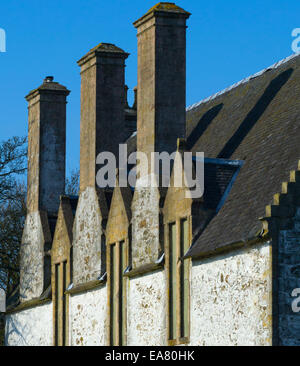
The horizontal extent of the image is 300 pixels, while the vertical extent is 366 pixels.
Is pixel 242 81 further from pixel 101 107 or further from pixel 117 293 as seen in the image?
pixel 117 293

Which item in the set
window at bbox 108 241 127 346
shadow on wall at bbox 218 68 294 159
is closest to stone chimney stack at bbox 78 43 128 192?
window at bbox 108 241 127 346

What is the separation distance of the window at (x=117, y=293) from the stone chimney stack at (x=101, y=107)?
2894mm

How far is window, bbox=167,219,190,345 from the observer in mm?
24931

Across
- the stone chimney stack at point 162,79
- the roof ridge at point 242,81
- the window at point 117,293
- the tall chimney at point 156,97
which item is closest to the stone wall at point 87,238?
the window at point 117,293

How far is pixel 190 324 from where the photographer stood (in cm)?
2425

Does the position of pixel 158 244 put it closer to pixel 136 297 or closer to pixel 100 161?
pixel 136 297

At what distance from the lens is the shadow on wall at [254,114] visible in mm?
27172

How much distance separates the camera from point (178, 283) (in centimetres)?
2514

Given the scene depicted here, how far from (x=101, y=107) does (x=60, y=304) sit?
5581 millimetres

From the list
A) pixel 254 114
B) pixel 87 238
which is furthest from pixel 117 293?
pixel 254 114

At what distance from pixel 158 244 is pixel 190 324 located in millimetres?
3010

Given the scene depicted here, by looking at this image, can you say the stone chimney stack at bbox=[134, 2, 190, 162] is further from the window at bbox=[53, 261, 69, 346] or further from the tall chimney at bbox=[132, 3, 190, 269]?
the window at bbox=[53, 261, 69, 346]

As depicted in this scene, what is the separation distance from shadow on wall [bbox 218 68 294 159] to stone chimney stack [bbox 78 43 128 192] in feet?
16.4
